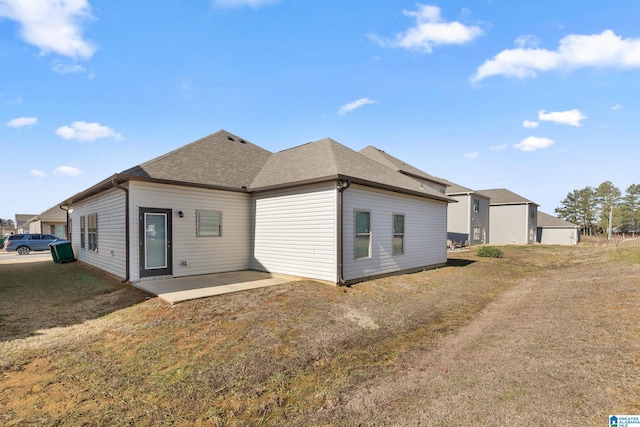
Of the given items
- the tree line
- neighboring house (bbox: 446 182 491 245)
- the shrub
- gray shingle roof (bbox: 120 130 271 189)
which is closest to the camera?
gray shingle roof (bbox: 120 130 271 189)

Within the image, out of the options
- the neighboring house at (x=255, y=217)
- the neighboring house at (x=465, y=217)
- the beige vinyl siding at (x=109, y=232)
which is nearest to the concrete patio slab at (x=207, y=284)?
the neighboring house at (x=255, y=217)

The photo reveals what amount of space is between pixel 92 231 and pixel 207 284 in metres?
7.73

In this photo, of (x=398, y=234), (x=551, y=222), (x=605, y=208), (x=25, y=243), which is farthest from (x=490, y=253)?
(x=605, y=208)

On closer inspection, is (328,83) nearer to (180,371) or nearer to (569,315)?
(569,315)

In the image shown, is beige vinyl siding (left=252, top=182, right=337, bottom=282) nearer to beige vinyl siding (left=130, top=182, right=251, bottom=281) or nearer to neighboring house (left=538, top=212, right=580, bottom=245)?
beige vinyl siding (left=130, top=182, right=251, bottom=281)

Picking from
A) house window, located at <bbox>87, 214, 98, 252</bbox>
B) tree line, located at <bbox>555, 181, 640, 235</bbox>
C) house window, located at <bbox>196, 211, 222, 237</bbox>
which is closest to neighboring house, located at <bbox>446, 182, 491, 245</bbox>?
house window, located at <bbox>196, 211, 222, 237</bbox>

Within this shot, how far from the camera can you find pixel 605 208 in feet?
196

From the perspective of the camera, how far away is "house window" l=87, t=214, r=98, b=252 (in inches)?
480

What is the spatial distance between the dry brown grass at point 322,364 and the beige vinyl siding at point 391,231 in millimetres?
2320

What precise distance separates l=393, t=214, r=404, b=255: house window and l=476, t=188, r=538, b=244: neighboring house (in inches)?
995

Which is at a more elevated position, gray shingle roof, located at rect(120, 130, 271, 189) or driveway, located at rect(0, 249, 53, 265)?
gray shingle roof, located at rect(120, 130, 271, 189)

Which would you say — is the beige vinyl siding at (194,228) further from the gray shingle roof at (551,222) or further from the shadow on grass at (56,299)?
the gray shingle roof at (551,222)

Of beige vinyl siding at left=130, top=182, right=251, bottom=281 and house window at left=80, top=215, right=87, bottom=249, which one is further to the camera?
house window at left=80, top=215, right=87, bottom=249

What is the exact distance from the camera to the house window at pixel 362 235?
990 centimetres
